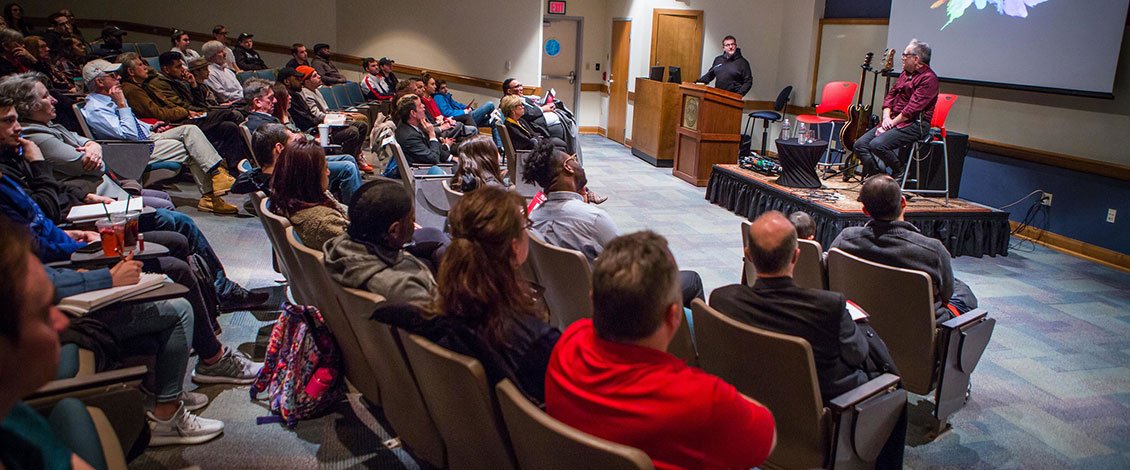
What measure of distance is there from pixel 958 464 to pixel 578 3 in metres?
10.8

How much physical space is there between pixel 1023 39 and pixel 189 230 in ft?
22.3

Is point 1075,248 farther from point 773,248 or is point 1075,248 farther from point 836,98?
point 773,248

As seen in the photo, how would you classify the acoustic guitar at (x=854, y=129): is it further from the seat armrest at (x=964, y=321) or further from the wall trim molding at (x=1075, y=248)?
the seat armrest at (x=964, y=321)

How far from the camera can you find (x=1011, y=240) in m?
6.50

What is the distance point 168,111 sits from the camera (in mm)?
6188

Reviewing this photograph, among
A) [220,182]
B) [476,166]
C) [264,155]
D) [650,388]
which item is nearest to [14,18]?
[220,182]

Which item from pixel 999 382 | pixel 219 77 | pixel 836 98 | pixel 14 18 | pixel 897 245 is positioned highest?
pixel 14 18

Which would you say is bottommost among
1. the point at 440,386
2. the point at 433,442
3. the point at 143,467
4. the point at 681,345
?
the point at 143,467

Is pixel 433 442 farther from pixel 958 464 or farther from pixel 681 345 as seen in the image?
pixel 958 464

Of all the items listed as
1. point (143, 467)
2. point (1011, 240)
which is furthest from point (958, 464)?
point (1011, 240)

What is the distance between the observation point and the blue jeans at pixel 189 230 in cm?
361

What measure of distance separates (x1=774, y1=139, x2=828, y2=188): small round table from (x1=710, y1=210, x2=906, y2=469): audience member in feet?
15.3

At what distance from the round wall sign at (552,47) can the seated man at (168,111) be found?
705 cm

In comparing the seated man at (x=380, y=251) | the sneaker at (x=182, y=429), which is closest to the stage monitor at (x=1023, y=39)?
the seated man at (x=380, y=251)
